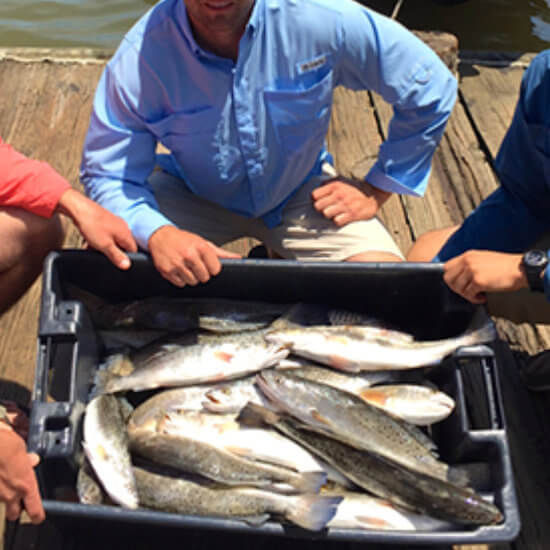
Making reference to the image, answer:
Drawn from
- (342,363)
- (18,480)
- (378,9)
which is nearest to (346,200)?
(342,363)

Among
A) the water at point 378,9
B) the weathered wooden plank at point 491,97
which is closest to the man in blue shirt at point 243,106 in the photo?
the weathered wooden plank at point 491,97

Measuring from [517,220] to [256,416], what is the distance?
4.06 ft

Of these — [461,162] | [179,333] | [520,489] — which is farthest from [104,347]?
[461,162]

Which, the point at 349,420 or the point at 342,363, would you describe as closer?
the point at 349,420

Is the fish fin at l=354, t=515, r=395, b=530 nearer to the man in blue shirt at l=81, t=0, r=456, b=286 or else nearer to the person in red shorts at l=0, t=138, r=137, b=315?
the man in blue shirt at l=81, t=0, r=456, b=286

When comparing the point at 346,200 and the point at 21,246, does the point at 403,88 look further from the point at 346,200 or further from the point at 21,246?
the point at 21,246

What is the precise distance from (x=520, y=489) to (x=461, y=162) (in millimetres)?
1788

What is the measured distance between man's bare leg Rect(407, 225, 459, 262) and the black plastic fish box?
605mm

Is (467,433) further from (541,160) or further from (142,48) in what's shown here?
(142,48)

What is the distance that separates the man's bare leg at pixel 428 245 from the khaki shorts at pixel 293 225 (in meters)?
0.21

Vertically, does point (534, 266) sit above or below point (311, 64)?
below

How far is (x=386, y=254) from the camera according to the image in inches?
90.8

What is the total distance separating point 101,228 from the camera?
1779 millimetres

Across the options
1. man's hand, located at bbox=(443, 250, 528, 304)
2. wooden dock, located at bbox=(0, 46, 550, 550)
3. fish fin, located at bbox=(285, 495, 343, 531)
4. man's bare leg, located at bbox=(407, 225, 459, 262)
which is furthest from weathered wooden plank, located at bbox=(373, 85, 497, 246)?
fish fin, located at bbox=(285, 495, 343, 531)
